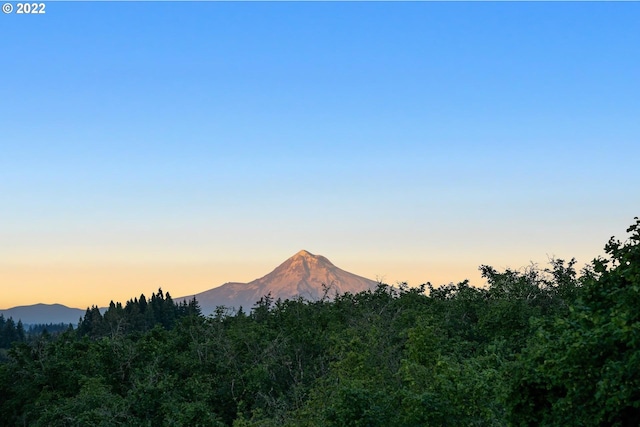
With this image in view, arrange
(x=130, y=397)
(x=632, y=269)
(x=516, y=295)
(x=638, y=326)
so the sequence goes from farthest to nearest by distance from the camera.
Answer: (x=516, y=295)
(x=130, y=397)
(x=632, y=269)
(x=638, y=326)

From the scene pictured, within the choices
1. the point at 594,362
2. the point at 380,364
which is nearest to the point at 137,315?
the point at 380,364

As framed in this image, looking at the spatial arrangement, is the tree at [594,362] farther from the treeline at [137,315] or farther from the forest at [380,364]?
the treeline at [137,315]

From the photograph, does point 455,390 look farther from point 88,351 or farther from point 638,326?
point 88,351

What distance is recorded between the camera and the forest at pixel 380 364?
1239 centimetres

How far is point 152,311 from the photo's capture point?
365 feet

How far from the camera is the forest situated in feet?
40.7

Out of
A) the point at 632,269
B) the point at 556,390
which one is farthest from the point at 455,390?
the point at 632,269

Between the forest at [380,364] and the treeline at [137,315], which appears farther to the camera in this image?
the treeline at [137,315]

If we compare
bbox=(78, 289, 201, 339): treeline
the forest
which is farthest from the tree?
bbox=(78, 289, 201, 339): treeline

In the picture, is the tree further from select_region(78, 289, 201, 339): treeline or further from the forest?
select_region(78, 289, 201, 339): treeline

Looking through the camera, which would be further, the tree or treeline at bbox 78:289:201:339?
treeline at bbox 78:289:201:339

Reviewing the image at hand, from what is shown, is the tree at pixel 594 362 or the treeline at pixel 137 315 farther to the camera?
the treeline at pixel 137 315

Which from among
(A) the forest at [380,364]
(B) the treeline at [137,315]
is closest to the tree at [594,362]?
(A) the forest at [380,364]

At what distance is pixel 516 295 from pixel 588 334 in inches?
1197
